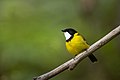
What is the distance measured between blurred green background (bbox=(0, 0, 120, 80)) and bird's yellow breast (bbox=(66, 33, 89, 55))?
225 cm

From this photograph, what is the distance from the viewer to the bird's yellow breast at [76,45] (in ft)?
6.75

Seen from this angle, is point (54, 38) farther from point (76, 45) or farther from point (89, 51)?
point (89, 51)

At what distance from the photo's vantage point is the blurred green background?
468 cm

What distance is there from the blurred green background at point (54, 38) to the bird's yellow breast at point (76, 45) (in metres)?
2.25

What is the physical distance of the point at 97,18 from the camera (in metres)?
5.06

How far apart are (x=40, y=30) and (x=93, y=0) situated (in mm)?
900

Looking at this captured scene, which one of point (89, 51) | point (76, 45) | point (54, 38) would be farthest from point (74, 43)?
point (54, 38)

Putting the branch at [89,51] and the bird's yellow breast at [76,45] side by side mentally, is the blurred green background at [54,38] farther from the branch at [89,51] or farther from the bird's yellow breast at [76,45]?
the branch at [89,51]

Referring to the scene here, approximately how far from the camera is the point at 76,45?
83.3 inches

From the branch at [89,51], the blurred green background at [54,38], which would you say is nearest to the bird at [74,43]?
the branch at [89,51]

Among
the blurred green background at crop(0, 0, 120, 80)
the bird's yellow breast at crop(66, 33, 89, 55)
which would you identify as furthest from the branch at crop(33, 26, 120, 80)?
the blurred green background at crop(0, 0, 120, 80)

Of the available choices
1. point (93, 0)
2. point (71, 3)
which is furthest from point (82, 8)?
point (71, 3)

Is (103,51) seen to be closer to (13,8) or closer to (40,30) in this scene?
(40,30)

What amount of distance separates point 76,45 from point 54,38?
293 cm
